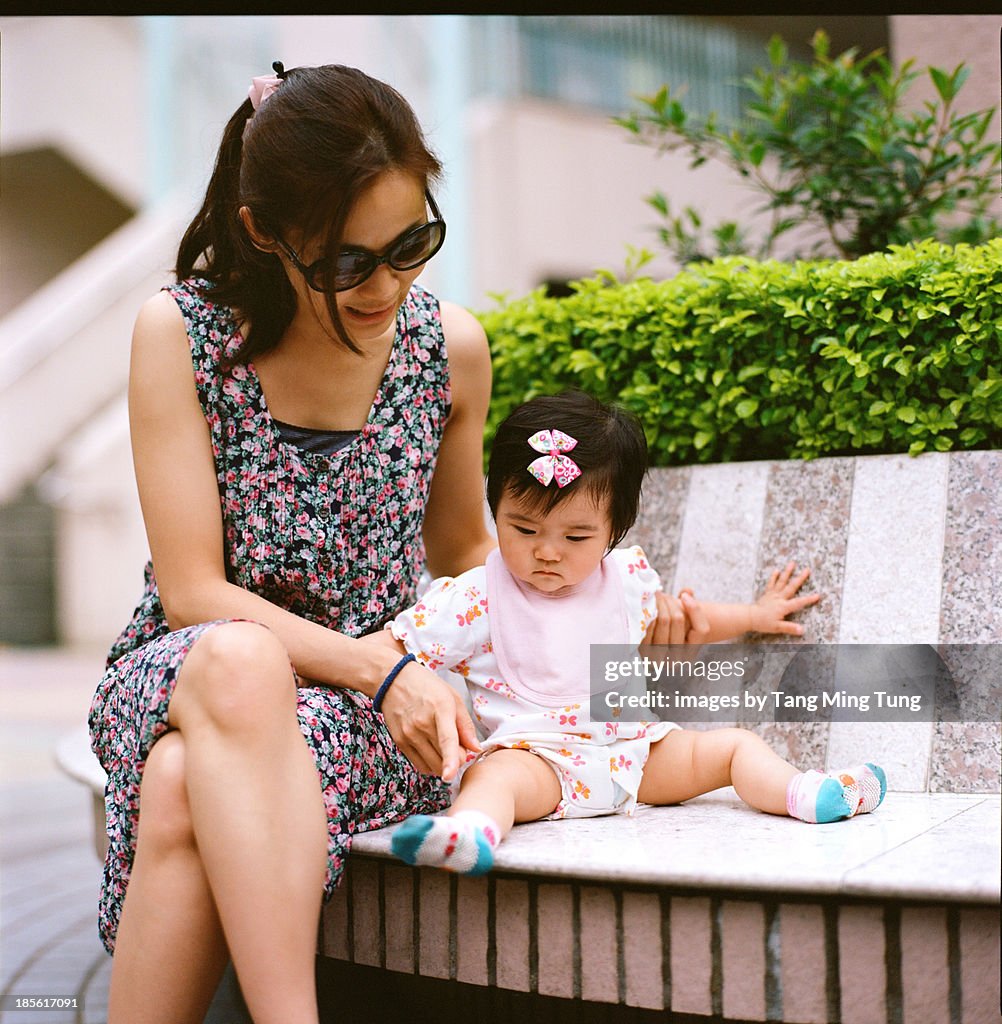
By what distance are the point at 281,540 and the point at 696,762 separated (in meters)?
0.89

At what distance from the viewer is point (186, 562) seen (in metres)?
2.14

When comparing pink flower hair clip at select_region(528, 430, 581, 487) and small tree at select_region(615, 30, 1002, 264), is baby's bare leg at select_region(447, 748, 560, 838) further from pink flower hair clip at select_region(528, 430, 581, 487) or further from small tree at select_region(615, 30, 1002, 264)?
small tree at select_region(615, 30, 1002, 264)

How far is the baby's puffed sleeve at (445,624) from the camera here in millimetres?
2295

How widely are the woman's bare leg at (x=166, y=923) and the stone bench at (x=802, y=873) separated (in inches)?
13.1

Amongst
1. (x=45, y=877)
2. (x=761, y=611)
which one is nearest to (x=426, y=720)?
(x=761, y=611)

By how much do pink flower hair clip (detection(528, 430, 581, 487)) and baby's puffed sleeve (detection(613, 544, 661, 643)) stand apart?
0.31m

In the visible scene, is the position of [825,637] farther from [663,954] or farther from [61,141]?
[61,141]

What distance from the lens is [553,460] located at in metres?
2.22

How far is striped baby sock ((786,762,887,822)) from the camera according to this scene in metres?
2.08

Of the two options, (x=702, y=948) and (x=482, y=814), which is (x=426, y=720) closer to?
(x=482, y=814)

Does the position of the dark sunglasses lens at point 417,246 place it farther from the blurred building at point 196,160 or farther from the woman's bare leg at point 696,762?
the blurred building at point 196,160
